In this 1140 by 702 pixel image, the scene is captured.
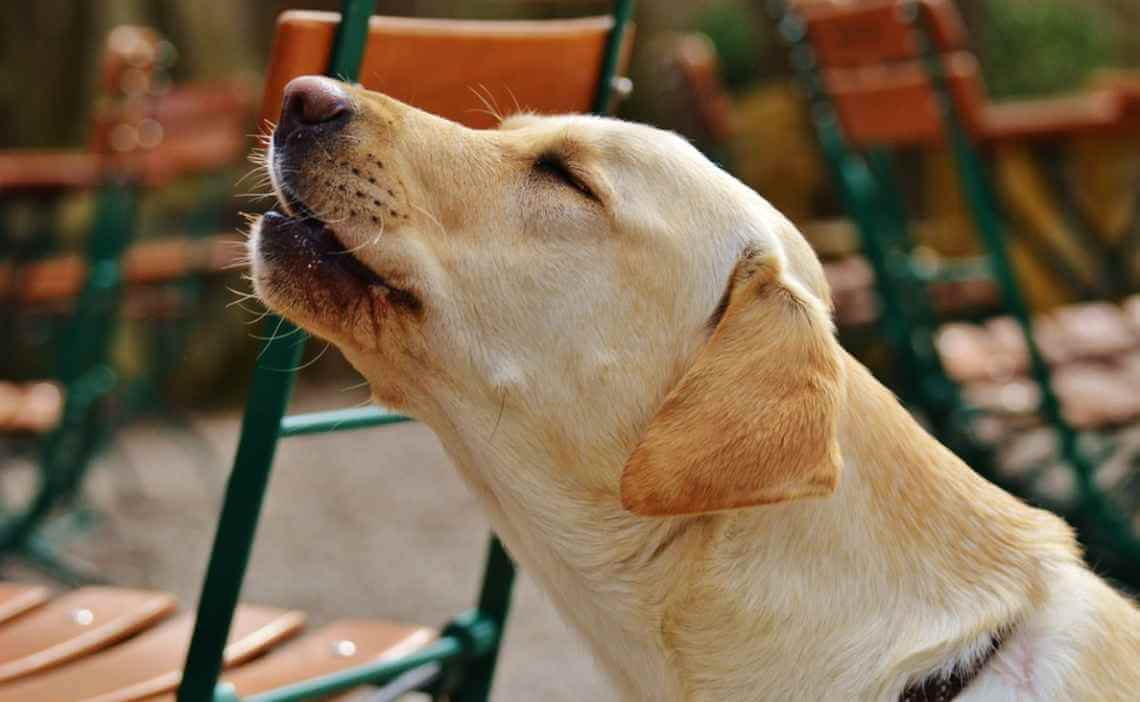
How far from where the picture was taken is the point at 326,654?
199 cm

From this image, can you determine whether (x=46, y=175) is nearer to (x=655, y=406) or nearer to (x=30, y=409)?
(x=30, y=409)

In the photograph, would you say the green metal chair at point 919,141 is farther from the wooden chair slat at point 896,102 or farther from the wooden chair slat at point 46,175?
the wooden chair slat at point 46,175

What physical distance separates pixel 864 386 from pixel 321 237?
65 centimetres

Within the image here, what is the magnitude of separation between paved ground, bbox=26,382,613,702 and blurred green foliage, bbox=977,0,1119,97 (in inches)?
159

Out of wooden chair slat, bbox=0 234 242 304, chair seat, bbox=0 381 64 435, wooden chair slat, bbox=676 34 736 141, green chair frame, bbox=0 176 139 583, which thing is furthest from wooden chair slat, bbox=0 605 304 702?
wooden chair slat, bbox=676 34 736 141

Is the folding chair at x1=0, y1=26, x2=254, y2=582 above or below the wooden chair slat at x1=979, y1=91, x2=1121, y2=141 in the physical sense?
below

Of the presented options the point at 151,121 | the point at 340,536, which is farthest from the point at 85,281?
the point at 340,536

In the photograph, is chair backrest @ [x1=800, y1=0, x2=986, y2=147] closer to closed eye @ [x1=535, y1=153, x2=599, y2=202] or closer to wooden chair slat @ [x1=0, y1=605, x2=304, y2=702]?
closed eye @ [x1=535, y1=153, x2=599, y2=202]

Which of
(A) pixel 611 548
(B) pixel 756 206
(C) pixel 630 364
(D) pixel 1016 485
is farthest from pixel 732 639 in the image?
(D) pixel 1016 485

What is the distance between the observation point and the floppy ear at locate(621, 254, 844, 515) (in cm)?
152

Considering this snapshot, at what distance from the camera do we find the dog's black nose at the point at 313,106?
165cm

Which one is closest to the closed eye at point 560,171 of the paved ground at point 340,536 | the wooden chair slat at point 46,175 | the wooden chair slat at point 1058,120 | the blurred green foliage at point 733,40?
the paved ground at point 340,536

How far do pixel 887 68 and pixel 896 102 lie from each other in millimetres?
157

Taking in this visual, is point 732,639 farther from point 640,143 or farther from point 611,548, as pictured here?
point 640,143
